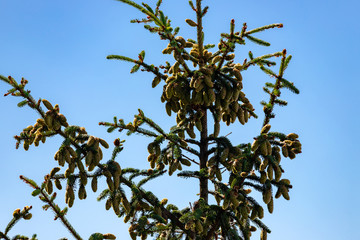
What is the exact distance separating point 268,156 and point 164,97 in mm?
2338

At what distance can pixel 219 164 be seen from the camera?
6863mm

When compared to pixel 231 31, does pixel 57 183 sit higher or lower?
lower

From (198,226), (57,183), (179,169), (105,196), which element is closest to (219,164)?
(179,169)

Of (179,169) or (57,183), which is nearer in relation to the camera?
(57,183)

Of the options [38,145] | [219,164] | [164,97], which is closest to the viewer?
[38,145]

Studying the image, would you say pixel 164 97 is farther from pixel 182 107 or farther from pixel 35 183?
pixel 35 183

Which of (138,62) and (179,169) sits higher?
(138,62)

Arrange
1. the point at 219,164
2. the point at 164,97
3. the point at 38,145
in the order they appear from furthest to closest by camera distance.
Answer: the point at 164,97 < the point at 219,164 < the point at 38,145

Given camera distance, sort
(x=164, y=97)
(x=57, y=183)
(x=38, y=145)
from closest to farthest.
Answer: (x=38, y=145), (x=57, y=183), (x=164, y=97)

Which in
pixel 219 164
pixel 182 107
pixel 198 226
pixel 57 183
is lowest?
pixel 198 226

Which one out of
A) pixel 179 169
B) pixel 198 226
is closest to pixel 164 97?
pixel 179 169

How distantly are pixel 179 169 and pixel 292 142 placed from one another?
2026 millimetres

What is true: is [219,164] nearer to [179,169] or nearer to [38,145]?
[179,169]

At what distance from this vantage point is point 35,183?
569cm
